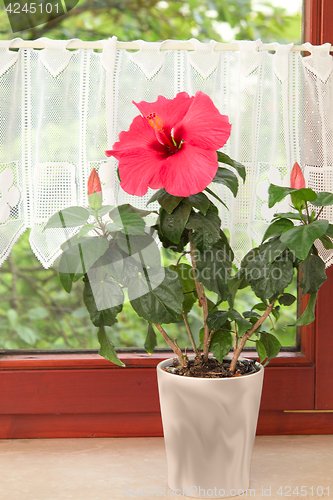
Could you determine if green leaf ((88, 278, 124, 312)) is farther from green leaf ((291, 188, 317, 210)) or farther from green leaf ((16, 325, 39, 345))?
green leaf ((16, 325, 39, 345))

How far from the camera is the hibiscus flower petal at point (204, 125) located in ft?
2.84

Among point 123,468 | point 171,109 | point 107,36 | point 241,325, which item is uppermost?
point 107,36

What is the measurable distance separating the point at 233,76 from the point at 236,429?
2.60ft

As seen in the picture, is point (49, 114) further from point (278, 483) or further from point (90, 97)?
point (278, 483)

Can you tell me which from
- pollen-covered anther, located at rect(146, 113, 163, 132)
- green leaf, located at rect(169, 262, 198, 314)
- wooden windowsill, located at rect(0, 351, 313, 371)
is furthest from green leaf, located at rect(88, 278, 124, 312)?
wooden windowsill, located at rect(0, 351, 313, 371)

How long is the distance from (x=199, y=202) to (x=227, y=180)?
8 centimetres

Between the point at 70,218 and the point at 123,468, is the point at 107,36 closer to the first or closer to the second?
the point at 70,218

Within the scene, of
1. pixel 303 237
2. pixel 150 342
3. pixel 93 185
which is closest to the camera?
pixel 303 237

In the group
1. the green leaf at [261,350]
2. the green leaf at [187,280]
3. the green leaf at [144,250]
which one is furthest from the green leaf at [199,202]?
the green leaf at [261,350]

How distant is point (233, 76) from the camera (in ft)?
3.55

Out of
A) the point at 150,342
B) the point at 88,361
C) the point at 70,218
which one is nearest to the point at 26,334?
the point at 88,361

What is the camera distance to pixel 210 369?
0.97m

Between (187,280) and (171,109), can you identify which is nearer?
(171,109)

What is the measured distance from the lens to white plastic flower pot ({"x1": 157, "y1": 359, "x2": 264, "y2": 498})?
2.92 feet
